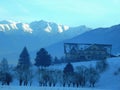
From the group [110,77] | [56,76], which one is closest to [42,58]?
[56,76]

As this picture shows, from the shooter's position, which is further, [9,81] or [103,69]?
[103,69]

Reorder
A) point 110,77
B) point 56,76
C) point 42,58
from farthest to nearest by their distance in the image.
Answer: point 42,58 → point 110,77 → point 56,76

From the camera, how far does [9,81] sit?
100250 mm

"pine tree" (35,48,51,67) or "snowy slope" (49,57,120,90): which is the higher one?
"pine tree" (35,48,51,67)

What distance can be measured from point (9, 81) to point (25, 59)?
2292cm

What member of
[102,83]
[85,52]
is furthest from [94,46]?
[102,83]

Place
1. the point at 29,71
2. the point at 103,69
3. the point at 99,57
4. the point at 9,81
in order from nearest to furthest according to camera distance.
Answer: the point at 9,81 < the point at 29,71 < the point at 103,69 < the point at 99,57

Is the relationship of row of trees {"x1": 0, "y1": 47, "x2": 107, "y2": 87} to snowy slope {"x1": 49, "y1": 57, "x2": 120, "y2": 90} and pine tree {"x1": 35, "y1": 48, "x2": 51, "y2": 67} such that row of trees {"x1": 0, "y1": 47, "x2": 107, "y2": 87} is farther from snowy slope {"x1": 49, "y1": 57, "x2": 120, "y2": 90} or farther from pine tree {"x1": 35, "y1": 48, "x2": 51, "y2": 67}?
pine tree {"x1": 35, "y1": 48, "x2": 51, "y2": 67}

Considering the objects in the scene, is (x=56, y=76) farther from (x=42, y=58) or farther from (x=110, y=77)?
(x=110, y=77)

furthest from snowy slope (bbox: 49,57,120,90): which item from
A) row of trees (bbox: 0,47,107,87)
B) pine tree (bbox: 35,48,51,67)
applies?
pine tree (bbox: 35,48,51,67)

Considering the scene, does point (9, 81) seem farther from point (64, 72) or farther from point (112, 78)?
point (112, 78)

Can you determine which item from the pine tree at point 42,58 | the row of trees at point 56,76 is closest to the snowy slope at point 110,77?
the row of trees at point 56,76

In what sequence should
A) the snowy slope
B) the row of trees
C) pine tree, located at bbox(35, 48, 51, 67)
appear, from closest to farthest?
the row of trees, the snowy slope, pine tree, located at bbox(35, 48, 51, 67)

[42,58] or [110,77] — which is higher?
[42,58]
